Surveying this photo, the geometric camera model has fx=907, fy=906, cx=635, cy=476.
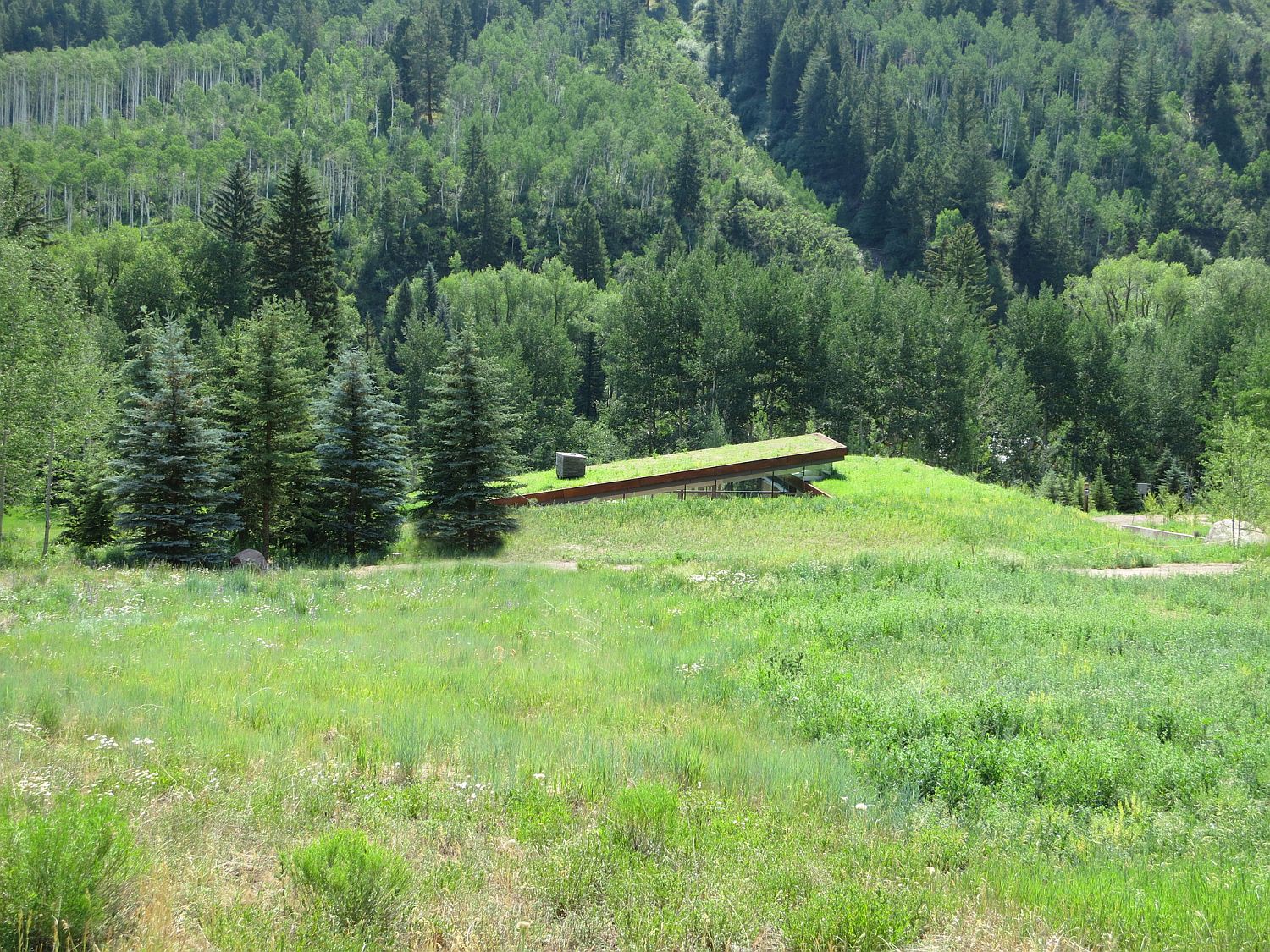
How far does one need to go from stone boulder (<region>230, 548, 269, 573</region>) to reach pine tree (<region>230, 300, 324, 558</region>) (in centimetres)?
279

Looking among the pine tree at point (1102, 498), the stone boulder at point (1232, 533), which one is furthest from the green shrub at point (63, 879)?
the pine tree at point (1102, 498)

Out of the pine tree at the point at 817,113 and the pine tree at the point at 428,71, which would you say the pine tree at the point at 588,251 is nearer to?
the pine tree at the point at 428,71

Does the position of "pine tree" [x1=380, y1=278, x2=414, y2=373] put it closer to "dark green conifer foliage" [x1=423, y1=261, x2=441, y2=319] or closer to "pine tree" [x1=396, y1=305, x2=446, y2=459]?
"dark green conifer foliage" [x1=423, y1=261, x2=441, y2=319]

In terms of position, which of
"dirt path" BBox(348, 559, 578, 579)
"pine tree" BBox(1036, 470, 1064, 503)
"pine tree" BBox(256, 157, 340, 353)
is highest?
"pine tree" BBox(256, 157, 340, 353)

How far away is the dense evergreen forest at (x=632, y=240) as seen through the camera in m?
34.1

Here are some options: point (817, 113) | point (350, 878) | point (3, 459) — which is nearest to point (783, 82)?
point (817, 113)

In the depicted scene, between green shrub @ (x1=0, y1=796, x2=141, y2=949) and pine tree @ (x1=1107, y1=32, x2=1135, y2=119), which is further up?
pine tree @ (x1=1107, y1=32, x2=1135, y2=119)

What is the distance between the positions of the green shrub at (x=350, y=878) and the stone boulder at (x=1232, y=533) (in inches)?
1366

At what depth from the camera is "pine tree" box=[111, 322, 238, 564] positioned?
87.1 ft

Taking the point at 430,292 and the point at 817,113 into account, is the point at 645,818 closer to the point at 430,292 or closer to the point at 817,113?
the point at 430,292

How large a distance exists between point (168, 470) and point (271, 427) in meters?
3.71

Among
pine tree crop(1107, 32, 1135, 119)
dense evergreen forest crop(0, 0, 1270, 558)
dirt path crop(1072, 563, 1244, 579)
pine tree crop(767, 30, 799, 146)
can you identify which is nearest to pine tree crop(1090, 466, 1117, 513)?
dense evergreen forest crop(0, 0, 1270, 558)

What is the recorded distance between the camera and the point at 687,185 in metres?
126

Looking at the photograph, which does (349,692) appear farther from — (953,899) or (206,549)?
(206,549)
